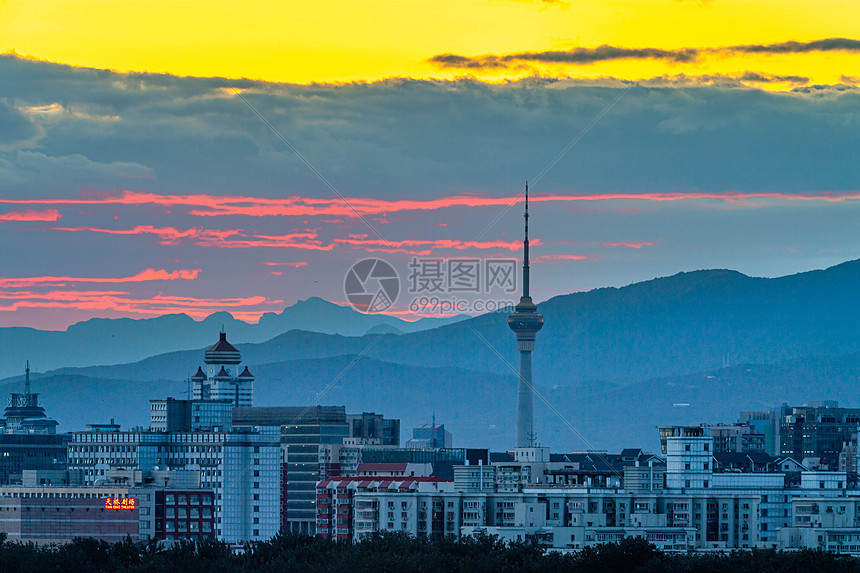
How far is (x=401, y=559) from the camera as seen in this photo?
113062mm

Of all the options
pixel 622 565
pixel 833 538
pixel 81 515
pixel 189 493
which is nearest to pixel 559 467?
pixel 189 493

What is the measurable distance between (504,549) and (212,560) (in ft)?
58.8

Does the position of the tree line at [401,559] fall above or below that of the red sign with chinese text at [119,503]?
below

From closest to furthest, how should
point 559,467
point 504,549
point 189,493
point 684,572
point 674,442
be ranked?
point 684,572 → point 504,549 → point 674,442 → point 189,493 → point 559,467

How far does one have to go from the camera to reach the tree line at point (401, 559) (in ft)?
359

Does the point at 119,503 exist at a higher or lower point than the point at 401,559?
higher

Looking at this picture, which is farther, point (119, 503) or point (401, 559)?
point (119, 503)

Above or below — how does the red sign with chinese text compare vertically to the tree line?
above

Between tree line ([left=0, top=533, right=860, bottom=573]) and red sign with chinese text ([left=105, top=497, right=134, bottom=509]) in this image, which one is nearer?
tree line ([left=0, top=533, right=860, bottom=573])

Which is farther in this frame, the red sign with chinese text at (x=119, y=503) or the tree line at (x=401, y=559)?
the red sign with chinese text at (x=119, y=503)

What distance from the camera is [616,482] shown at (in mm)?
148875

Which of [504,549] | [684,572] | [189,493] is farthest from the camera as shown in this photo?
[189,493]

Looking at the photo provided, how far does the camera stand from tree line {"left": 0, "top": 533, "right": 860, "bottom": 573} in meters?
110

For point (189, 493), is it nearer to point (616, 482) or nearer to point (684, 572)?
point (616, 482)
